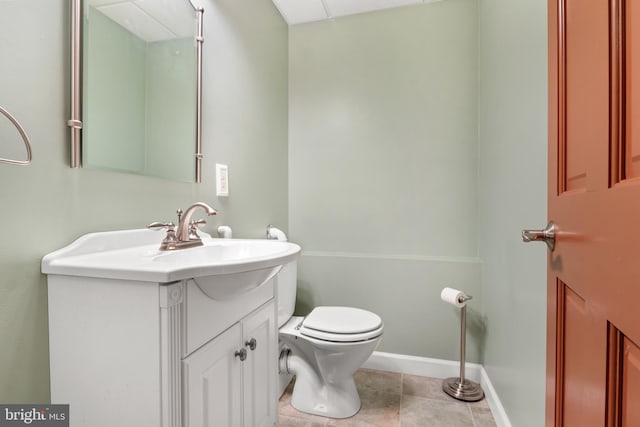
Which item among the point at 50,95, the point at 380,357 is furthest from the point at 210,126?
the point at 380,357

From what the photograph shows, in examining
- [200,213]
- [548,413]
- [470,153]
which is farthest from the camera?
[470,153]

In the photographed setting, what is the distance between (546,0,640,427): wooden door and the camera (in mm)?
387

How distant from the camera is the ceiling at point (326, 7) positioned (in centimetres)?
189

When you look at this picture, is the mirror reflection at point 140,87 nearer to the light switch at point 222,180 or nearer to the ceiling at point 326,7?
the light switch at point 222,180

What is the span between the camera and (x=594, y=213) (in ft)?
1.53

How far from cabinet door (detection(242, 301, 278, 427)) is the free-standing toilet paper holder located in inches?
41.7

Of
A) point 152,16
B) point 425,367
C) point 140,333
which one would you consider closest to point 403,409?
point 425,367

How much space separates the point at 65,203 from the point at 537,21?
154 cm

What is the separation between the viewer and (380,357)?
1929 mm

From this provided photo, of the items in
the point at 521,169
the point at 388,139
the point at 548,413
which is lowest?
the point at 548,413

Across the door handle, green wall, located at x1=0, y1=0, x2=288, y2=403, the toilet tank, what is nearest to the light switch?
green wall, located at x1=0, y1=0, x2=288, y2=403

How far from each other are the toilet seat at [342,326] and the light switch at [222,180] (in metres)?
0.78

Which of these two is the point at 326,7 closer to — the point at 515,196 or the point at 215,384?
the point at 515,196

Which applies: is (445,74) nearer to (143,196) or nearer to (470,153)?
(470,153)
